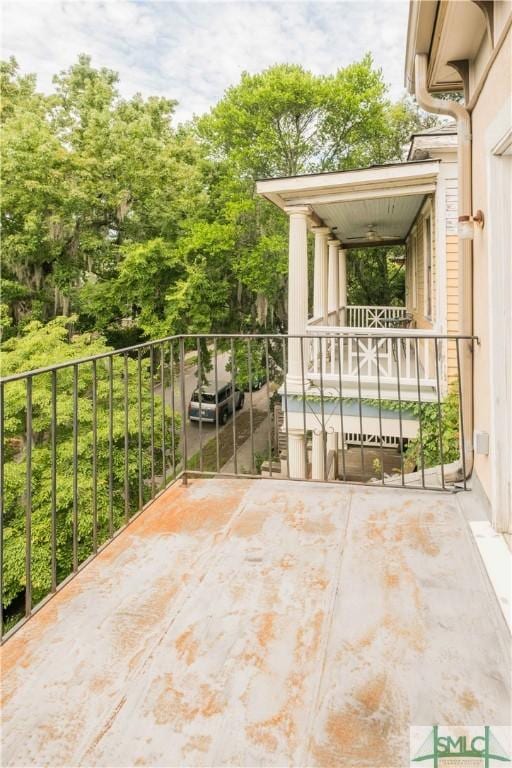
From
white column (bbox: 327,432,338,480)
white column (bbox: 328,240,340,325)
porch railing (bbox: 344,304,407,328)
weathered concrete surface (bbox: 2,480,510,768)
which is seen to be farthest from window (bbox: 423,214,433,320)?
weathered concrete surface (bbox: 2,480,510,768)

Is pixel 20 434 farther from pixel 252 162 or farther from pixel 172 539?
pixel 252 162

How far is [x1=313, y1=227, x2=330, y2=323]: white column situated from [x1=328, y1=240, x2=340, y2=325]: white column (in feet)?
3.97

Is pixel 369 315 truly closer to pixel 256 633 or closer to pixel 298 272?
pixel 298 272

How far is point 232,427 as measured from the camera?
355 inches

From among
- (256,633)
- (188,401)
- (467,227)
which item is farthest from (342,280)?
(256,633)

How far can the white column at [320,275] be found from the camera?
28.2 feet

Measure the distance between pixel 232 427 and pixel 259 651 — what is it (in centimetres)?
745

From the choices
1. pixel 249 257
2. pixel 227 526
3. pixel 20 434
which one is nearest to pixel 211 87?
pixel 249 257

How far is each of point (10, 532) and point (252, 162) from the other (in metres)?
11.2

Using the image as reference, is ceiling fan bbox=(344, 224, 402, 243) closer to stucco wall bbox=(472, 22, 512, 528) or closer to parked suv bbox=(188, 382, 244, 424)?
parked suv bbox=(188, 382, 244, 424)

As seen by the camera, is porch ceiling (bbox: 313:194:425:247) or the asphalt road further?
the asphalt road

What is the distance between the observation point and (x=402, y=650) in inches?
61.8

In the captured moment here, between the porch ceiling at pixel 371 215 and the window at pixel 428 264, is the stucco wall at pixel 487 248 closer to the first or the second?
the porch ceiling at pixel 371 215

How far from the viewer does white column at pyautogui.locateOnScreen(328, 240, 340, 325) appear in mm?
10242
